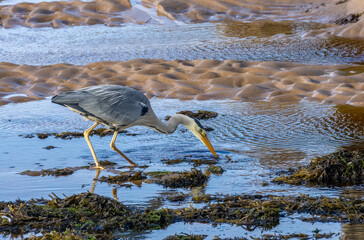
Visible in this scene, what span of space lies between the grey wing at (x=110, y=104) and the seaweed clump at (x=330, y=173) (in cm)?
231

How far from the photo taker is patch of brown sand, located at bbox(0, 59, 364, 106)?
11312 millimetres

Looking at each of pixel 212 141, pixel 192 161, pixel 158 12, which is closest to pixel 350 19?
pixel 158 12

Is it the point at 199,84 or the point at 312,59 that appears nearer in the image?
the point at 199,84

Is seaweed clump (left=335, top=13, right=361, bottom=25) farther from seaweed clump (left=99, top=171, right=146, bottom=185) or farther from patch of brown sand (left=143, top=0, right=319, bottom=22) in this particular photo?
seaweed clump (left=99, top=171, right=146, bottom=185)

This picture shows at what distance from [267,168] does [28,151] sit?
345cm

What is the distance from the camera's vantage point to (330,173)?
22.4 feet

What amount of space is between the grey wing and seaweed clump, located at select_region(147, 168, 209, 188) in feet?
4.41

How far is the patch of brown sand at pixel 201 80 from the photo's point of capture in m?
11.3

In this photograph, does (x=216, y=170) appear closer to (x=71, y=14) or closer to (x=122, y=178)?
(x=122, y=178)

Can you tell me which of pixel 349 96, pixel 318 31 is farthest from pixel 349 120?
pixel 318 31

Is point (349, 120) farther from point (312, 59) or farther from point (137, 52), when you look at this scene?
point (137, 52)

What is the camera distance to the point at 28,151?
841cm

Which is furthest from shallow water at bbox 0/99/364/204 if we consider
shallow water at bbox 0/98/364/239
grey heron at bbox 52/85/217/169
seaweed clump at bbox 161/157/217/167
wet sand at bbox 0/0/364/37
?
wet sand at bbox 0/0/364/37

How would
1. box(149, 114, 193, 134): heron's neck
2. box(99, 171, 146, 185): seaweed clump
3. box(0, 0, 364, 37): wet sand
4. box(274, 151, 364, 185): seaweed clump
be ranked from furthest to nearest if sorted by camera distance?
box(0, 0, 364, 37): wet sand, box(149, 114, 193, 134): heron's neck, box(99, 171, 146, 185): seaweed clump, box(274, 151, 364, 185): seaweed clump
